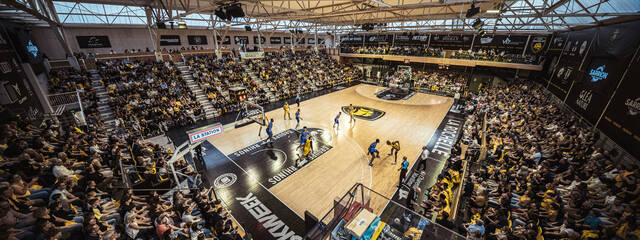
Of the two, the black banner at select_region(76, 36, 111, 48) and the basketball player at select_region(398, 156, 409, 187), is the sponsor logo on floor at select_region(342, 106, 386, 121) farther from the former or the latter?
the black banner at select_region(76, 36, 111, 48)

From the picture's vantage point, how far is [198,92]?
18250mm

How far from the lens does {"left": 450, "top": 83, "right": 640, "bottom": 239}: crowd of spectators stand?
16.2 feet

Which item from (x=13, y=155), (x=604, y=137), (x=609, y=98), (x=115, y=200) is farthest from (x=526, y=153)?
(x=13, y=155)

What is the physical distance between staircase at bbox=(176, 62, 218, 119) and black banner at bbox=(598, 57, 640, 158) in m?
21.1

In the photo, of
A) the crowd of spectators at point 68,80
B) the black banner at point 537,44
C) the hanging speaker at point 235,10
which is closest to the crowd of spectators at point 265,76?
the crowd of spectators at point 68,80

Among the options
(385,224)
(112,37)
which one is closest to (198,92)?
(112,37)

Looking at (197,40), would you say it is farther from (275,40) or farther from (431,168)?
(431,168)

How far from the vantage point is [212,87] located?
730 inches

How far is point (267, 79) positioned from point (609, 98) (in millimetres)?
23258

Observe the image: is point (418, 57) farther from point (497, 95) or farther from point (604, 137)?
point (604, 137)

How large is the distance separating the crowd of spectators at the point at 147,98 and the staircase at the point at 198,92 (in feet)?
1.84

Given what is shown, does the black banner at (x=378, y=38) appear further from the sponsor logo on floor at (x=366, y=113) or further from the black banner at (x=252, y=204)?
the black banner at (x=252, y=204)

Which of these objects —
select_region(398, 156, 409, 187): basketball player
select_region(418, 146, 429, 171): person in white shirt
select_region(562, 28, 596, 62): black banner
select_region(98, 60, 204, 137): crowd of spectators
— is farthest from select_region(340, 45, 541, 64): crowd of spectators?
select_region(98, 60, 204, 137): crowd of spectators

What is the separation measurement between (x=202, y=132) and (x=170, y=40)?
912 inches
